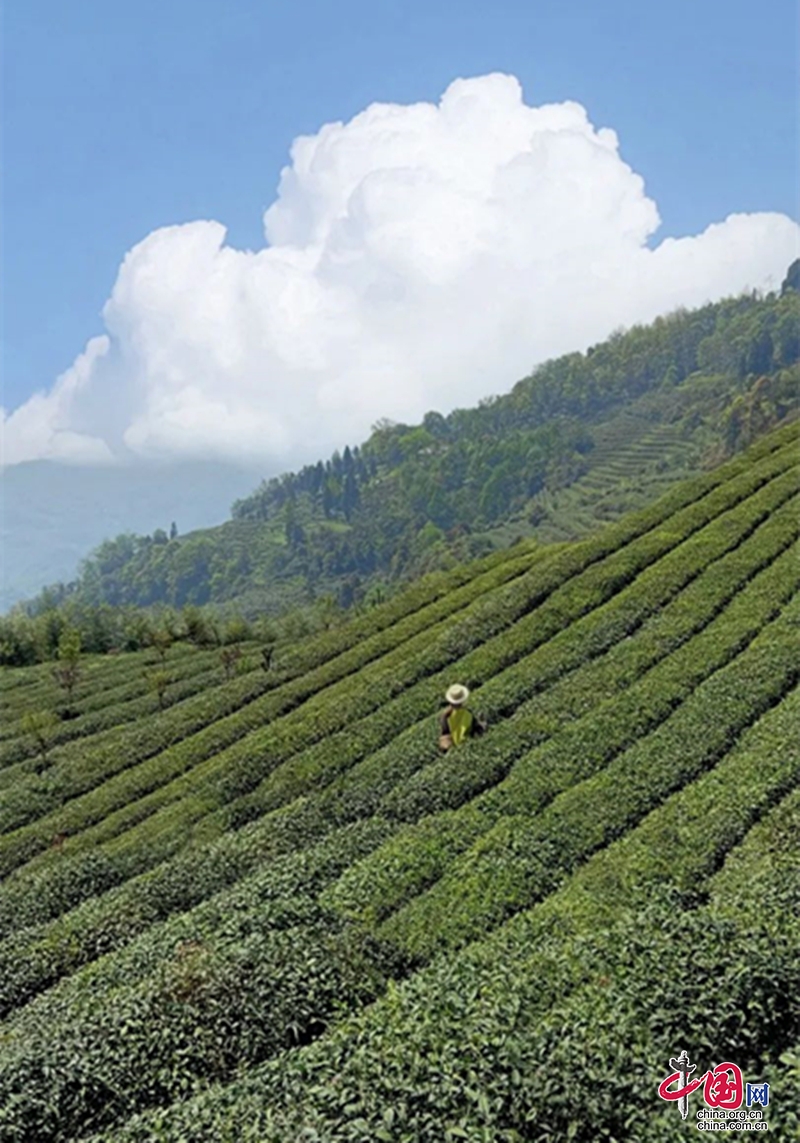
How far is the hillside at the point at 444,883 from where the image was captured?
27.0ft

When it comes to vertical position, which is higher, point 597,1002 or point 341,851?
point 597,1002

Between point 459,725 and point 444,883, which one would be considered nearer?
point 444,883

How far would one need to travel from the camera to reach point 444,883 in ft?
54.6

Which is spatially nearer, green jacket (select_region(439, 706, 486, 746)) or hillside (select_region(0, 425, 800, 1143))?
hillside (select_region(0, 425, 800, 1143))

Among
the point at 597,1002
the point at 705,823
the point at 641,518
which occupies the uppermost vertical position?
the point at 641,518

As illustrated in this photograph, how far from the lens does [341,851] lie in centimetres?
1927

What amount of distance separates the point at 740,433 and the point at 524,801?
148 metres

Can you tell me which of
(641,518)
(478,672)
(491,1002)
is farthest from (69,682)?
(491,1002)

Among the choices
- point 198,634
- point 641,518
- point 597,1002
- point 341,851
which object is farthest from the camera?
point 198,634

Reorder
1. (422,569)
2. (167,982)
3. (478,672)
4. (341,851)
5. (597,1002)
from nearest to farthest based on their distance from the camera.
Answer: (597,1002), (167,982), (341,851), (478,672), (422,569)

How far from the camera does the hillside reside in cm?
823

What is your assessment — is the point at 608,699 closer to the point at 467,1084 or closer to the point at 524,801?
→ the point at 524,801

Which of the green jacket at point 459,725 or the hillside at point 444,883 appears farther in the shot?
the green jacket at point 459,725

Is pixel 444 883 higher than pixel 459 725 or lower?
lower
